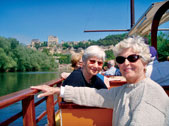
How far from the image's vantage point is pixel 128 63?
4.42 ft

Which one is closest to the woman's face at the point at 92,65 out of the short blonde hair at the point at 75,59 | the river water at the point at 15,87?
the short blonde hair at the point at 75,59

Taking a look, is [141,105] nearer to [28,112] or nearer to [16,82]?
[28,112]

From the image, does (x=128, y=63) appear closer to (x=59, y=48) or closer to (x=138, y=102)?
(x=138, y=102)

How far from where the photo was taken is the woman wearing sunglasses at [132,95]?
1.17m

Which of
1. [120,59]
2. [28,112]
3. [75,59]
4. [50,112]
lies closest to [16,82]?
[75,59]

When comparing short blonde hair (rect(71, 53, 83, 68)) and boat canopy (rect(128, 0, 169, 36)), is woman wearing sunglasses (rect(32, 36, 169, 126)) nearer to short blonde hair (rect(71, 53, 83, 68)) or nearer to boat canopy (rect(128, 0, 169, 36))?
short blonde hair (rect(71, 53, 83, 68))

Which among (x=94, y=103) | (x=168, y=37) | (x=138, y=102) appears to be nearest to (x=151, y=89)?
(x=138, y=102)

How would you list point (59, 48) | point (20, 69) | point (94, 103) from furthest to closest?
point (59, 48), point (20, 69), point (94, 103)

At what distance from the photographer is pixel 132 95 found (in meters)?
1.27

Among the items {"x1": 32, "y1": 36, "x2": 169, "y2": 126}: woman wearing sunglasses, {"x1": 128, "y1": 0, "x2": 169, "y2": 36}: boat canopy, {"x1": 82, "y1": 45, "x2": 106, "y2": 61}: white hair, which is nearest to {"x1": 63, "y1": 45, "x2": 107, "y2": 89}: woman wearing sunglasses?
{"x1": 82, "y1": 45, "x2": 106, "y2": 61}: white hair

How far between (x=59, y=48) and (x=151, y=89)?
568 ft

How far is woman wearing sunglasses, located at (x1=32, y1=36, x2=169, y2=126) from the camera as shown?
117 cm

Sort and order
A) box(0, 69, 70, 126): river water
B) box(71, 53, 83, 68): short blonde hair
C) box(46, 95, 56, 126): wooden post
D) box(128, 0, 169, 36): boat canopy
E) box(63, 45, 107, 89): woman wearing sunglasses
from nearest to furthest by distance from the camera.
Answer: box(63, 45, 107, 89): woman wearing sunglasses, box(46, 95, 56, 126): wooden post, box(71, 53, 83, 68): short blonde hair, box(128, 0, 169, 36): boat canopy, box(0, 69, 70, 126): river water

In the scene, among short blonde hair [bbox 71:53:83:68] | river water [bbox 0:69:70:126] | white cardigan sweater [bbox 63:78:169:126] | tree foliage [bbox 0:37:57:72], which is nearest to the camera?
white cardigan sweater [bbox 63:78:169:126]
